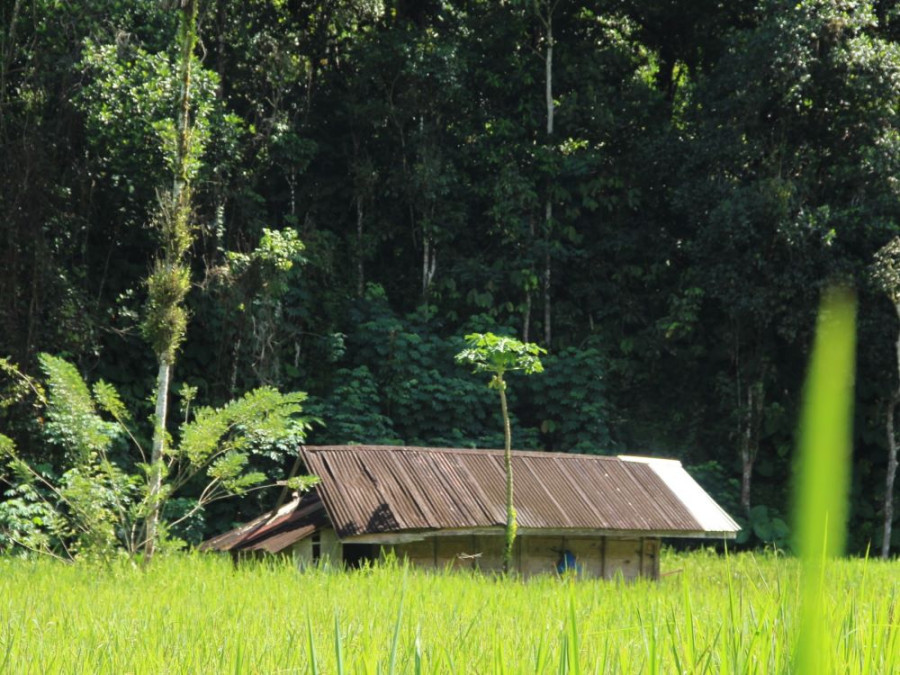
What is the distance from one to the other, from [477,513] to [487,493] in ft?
2.11

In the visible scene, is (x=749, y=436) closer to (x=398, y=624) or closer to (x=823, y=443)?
(x=398, y=624)

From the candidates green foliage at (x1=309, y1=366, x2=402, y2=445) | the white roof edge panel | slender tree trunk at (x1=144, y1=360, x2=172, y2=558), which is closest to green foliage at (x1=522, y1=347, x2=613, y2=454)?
green foliage at (x1=309, y1=366, x2=402, y2=445)

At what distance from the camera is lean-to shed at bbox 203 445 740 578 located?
11531 mm

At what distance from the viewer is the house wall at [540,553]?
40.7ft

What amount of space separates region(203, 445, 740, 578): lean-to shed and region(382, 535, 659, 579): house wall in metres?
0.01

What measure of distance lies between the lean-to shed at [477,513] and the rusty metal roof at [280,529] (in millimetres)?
23

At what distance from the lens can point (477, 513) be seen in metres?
12.0

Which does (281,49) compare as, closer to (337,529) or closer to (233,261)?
(233,261)

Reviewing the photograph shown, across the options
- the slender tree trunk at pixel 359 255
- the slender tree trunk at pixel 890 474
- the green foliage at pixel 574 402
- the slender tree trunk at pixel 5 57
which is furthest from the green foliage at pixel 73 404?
the slender tree trunk at pixel 890 474

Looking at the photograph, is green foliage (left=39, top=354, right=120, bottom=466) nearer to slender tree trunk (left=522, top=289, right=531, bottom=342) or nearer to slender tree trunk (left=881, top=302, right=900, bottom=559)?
slender tree trunk (left=522, top=289, right=531, bottom=342)

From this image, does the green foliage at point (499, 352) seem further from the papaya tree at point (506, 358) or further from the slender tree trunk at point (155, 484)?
the slender tree trunk at point (155, 484)

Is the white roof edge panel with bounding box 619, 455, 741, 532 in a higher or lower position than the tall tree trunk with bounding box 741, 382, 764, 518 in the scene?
lower

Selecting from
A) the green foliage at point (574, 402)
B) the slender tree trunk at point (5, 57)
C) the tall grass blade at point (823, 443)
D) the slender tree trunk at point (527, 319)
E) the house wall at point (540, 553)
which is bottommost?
the house wall at point (540, 553)

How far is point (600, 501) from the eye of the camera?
522 inches
